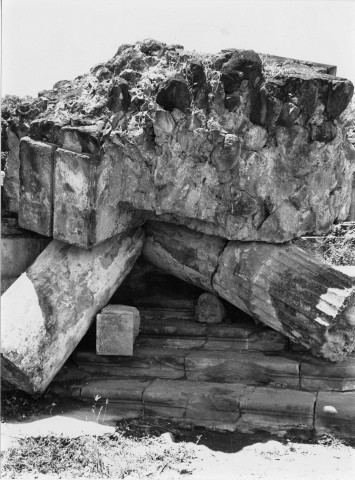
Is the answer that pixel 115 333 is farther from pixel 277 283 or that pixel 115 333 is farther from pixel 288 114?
pixel 288 114

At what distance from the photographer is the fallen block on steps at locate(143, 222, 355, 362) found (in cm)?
605

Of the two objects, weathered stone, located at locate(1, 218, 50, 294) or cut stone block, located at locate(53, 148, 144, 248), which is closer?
cut stone block, located at locate(53, 148, 144, 248)

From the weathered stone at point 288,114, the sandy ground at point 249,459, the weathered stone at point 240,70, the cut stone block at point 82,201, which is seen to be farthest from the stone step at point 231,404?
the weathered stone at point 240,70

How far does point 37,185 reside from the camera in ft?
21.1

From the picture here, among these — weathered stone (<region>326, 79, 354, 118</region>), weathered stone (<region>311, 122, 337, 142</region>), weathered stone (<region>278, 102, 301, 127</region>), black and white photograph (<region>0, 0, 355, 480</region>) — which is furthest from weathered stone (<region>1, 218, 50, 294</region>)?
weathered stone (<region>326, 79, 354, 118</region>)

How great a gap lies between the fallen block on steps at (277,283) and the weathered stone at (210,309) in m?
0.12

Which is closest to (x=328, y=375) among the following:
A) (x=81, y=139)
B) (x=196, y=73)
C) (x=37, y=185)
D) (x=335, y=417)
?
(x=335, y=417)

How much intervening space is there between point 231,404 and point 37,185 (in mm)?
2741

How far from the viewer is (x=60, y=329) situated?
6.18m

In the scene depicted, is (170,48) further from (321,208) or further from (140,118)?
(321,208)

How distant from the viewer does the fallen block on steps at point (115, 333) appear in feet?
21.0

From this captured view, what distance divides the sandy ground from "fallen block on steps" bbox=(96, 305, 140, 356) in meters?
0.82

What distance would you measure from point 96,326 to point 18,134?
242 centimetres

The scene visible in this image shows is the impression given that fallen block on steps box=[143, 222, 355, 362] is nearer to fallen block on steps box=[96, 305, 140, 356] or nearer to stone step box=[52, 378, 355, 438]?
stone step box=[52, 378, 355, 438]
